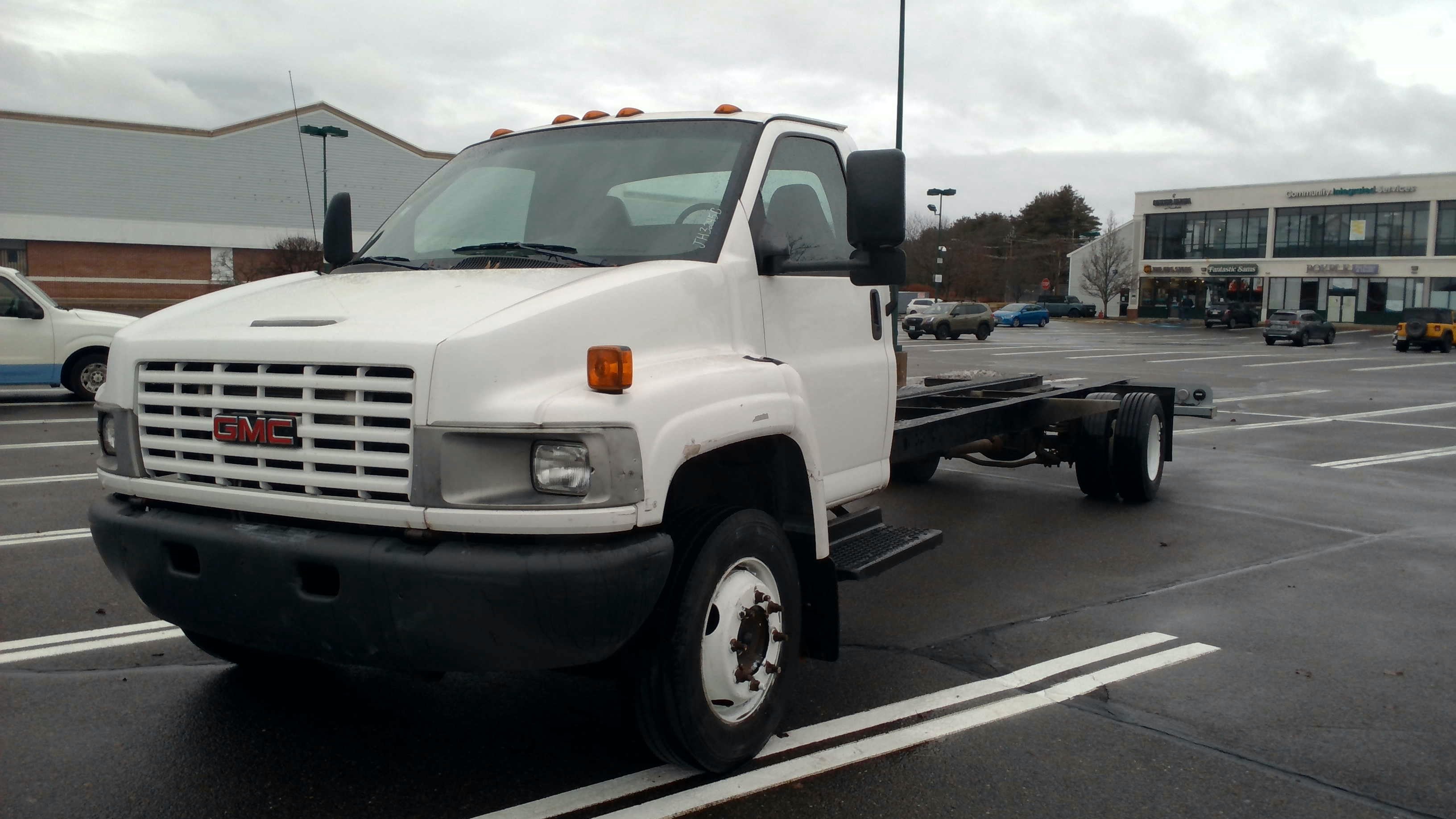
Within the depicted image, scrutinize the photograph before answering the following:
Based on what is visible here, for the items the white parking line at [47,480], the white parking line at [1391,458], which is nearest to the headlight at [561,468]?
the white parking line at [47,480]

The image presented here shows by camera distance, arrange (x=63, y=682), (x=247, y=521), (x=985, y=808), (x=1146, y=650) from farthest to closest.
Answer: (x=1146, y=650)
(x=63, y=682)
(x=985, y=808)
(x=247, y=521)

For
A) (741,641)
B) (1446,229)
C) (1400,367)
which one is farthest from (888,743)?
(1446,229)

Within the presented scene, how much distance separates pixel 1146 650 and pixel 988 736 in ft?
4.79

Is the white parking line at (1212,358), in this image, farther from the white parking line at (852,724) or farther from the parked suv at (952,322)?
the white parking line at (852,724)

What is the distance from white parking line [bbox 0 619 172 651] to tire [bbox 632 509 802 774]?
263cm

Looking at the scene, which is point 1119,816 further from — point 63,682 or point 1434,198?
point 1434,198

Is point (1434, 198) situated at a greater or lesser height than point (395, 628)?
greater

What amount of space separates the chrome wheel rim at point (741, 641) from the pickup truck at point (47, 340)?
13495 mm

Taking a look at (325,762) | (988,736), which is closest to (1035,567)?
(988,736)

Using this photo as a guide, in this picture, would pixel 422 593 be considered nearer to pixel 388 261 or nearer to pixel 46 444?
pixel 388 261

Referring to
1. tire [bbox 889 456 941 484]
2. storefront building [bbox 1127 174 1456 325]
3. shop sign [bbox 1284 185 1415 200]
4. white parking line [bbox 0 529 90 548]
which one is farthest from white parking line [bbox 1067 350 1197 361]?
shop sign [bbox 1284 185 1415 200]

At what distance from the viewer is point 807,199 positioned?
4.64 m

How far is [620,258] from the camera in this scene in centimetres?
393

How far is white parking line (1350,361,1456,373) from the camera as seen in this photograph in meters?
29.2
